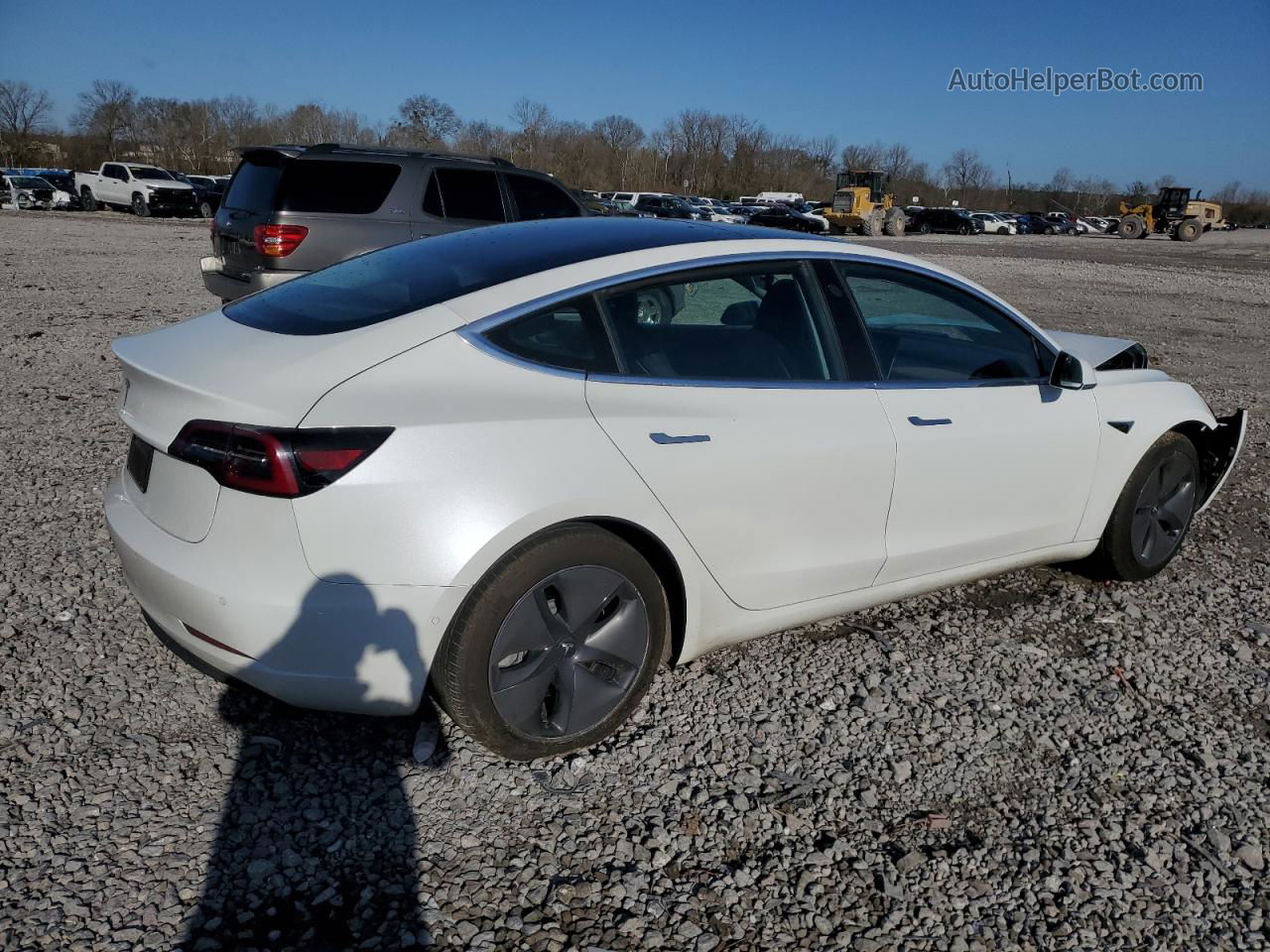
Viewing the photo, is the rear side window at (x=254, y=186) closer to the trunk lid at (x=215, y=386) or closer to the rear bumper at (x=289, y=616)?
the trunk lid at (x=215, y=386)

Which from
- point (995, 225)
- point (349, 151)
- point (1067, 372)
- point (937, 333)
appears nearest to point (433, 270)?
point (937, 333)

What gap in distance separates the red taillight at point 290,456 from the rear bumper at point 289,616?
0.05 metres

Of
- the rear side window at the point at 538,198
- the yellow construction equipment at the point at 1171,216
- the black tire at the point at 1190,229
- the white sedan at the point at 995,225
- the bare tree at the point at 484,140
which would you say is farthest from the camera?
the bare tree at the point at 484,140

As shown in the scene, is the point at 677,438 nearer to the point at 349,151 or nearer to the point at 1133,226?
the point at 349,151

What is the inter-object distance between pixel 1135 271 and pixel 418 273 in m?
26.0

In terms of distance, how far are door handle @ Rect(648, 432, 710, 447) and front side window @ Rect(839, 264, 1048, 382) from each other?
942 mm

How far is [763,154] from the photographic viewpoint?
113 m

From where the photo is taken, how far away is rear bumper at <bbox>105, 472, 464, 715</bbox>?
8.00 feet

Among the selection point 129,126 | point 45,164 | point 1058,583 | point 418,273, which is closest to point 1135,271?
point 1058,583

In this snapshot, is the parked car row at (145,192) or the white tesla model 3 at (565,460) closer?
the white tesla model 3 at (565,460)

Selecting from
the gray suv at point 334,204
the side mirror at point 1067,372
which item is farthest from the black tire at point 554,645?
the gray suv at point 334,204

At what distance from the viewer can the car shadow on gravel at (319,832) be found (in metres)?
2.26

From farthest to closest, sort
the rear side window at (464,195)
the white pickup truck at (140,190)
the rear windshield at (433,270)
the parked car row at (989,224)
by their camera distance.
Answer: the parked car row at (989,224) → the white pickup truck at (140,190) → the rear side window at (464,195) → the rear windshield at (433,270)

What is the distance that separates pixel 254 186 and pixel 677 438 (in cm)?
783
